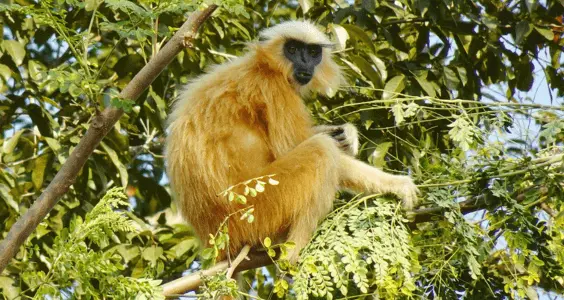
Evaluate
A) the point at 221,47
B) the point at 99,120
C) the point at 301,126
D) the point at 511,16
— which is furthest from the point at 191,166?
the point at 511,16

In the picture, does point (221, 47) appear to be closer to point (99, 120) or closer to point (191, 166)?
point (191, 166)

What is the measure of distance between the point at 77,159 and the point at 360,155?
1950 mm

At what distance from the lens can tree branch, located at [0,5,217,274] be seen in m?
3.13

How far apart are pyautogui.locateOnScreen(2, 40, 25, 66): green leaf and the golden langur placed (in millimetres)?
897

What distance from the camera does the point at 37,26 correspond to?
529 centimetres

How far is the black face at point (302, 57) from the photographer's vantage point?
15.8 feet

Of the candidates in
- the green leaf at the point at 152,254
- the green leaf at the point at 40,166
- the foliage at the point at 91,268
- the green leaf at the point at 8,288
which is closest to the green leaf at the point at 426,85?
the green leaf at the point at 152,254

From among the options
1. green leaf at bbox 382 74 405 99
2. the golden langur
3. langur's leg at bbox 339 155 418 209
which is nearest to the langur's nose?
the golden langur

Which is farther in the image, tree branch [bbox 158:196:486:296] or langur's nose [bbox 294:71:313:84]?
langur's nose [bbox 294:71:313:84]

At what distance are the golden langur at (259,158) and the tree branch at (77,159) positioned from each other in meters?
0.92

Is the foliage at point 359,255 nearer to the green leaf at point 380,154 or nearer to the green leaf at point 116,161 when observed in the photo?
the green leaf at point 380,154

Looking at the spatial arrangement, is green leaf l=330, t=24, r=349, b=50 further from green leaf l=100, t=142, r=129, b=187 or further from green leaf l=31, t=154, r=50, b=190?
green leaf l=31, t=154, r=50, b=190

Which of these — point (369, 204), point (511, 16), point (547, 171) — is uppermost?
point (511, 16)

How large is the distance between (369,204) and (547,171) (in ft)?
2.83
